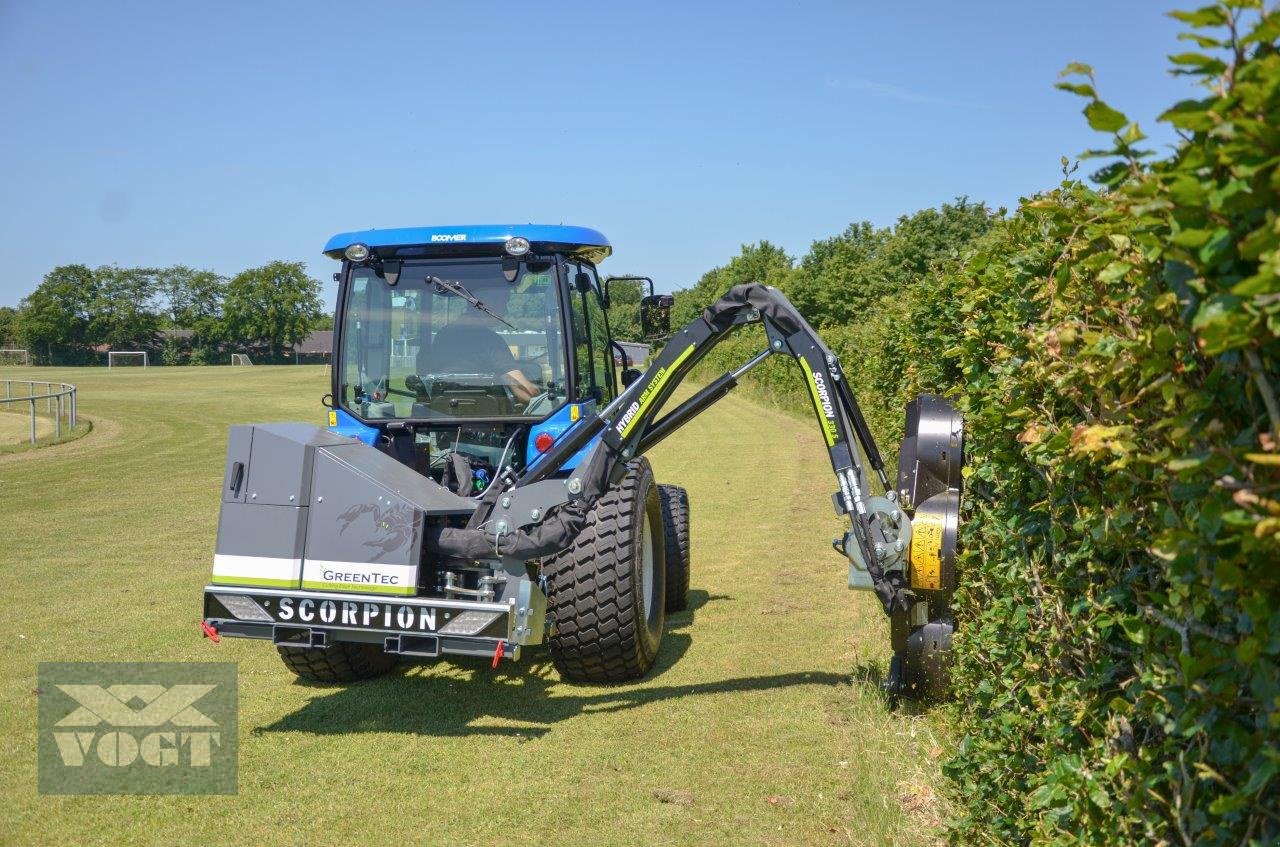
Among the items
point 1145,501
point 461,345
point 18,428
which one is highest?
point 461,345

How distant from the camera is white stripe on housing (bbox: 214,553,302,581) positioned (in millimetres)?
5535

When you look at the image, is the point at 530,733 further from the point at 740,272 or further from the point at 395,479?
the point at 740,272

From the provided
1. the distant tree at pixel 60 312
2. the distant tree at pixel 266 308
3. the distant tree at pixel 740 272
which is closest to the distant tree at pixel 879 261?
the distant tree at pixel 740 272

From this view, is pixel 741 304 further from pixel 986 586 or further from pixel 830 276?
pixel 830 276

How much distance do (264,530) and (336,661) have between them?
1284 millimetres

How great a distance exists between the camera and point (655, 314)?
7.48 metres

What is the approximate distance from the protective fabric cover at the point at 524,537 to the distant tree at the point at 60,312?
96626 millimetres

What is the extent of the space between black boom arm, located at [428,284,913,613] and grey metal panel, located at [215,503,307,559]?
68 cm

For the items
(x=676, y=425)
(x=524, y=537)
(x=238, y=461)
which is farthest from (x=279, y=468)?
(x=676, y=425)

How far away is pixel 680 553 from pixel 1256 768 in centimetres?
618

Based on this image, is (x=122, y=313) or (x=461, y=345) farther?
(x=122, y=313)

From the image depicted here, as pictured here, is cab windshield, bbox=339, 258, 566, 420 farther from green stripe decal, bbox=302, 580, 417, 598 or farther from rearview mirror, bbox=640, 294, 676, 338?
green stripe decal, bbox=302, 580, 417, 598

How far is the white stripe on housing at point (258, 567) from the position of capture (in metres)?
5.54

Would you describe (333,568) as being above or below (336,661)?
above
